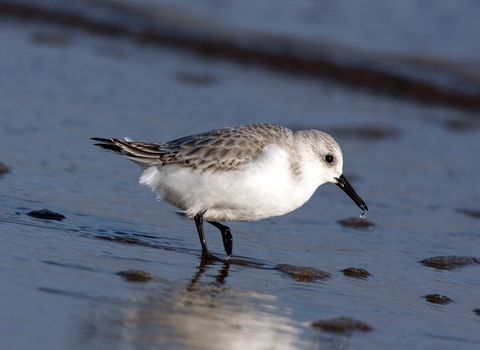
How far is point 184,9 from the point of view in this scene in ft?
50.4

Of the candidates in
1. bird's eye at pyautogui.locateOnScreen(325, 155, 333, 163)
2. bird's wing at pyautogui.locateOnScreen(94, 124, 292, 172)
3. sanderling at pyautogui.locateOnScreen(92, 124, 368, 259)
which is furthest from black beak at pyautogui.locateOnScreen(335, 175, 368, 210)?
bird's wing at pyautogui.locateOnScreen(94, 124, 292, 172)

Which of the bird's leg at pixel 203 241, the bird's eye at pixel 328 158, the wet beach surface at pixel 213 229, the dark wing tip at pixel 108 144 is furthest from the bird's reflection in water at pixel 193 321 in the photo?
the dark wing tip at pixel 108 144

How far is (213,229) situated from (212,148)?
1.20 meters

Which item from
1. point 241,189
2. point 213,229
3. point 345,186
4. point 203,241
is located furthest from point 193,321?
point 213,229

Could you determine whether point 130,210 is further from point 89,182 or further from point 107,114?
point 107,114

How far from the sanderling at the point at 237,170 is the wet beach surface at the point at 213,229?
389 millimetres

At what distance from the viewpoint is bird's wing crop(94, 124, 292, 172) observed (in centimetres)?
550

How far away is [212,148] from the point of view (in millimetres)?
5598

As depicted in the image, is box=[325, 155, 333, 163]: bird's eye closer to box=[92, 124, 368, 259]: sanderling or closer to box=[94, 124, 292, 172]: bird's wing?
box=[92, 124, 368, 259]: sanderling

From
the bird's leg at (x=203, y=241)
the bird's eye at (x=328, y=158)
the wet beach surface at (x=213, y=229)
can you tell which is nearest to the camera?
the wet beach surface at (x=213, y=229)

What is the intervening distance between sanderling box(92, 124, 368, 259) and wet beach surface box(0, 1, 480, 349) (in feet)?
1.28

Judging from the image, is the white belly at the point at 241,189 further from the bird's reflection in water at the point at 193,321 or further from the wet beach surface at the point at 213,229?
the bird's reflection in water at the point at 193,321

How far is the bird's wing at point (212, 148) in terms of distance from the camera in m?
5.50

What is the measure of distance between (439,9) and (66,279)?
1263cm
